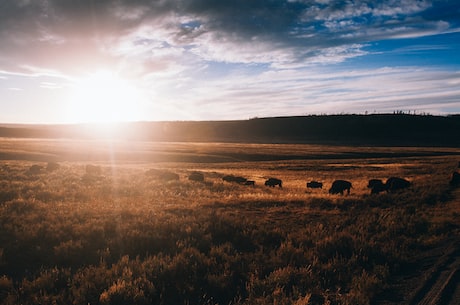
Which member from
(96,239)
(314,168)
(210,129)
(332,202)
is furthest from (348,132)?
(96,239)

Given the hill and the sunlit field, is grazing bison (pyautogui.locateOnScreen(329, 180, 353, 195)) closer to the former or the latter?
the sunlit field

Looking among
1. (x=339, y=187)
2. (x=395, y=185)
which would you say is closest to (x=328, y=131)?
(x=395, y=185)

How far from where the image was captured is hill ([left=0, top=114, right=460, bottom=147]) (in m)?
133

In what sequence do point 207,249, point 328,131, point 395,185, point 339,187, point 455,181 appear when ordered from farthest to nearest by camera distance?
point 328,131 → point 455,181 → point 339,187 → point 395,185 → point 207,249

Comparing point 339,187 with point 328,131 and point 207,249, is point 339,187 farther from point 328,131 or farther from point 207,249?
point 328,131

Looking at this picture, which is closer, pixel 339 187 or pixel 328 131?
pixel 339 187

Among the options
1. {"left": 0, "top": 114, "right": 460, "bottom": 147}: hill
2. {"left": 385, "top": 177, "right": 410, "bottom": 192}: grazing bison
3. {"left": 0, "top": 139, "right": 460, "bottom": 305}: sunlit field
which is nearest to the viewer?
{"left": 0, "top": 139, "right": 460, "bottom": 305}: sunlit field

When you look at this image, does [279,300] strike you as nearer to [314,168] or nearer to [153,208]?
[153,208]

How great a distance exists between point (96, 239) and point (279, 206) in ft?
29.5

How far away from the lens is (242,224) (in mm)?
12188

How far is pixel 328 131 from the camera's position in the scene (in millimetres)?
149125

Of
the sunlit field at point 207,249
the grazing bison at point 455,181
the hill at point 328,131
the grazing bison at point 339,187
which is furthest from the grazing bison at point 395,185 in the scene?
the hill at point 328,131

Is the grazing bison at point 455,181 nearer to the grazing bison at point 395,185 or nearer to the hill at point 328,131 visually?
the grazing bison at point 395,185

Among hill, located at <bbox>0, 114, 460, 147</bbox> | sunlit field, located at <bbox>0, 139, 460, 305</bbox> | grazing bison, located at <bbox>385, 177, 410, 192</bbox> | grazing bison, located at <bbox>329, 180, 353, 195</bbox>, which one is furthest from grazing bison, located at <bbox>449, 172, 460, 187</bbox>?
hill, located at <bbox>0, 114, 460, 147</bbox>
